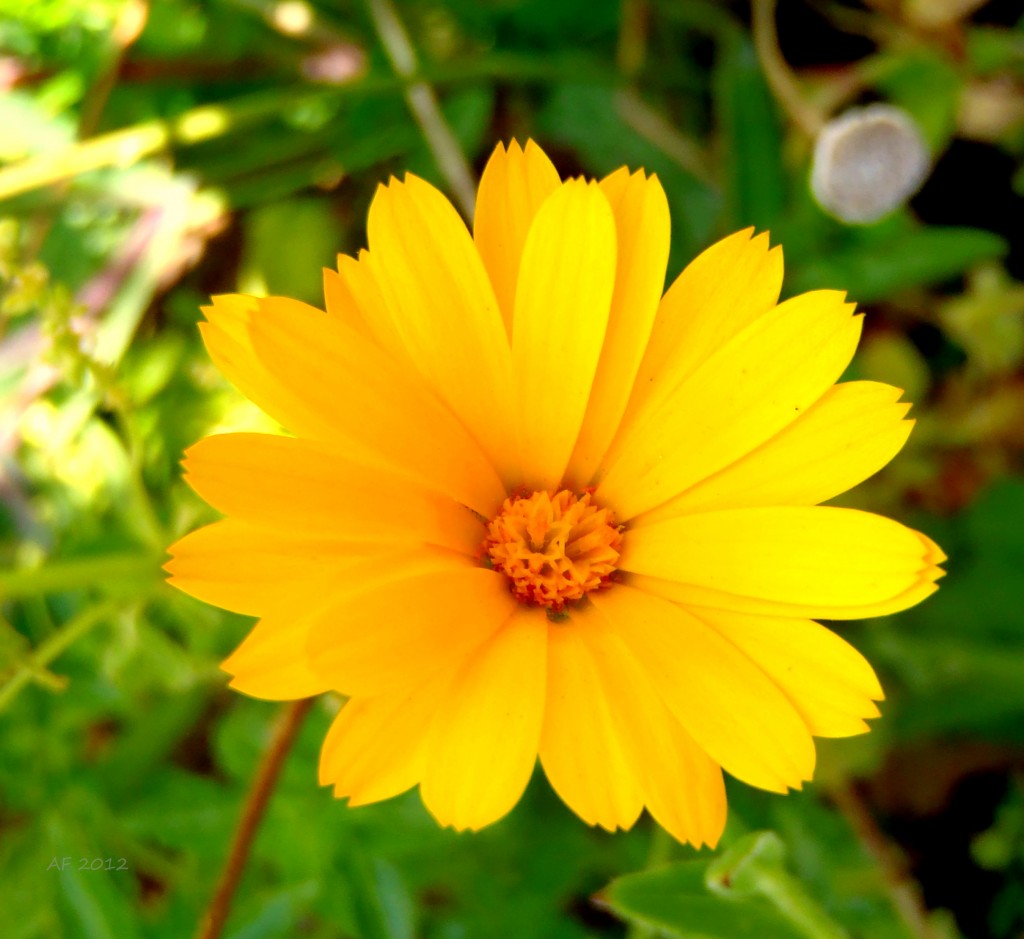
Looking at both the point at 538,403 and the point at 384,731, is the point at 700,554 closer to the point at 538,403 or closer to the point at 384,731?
the point at 538,403

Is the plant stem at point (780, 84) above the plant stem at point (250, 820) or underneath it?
above

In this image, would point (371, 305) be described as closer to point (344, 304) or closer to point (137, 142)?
point (344, 304)

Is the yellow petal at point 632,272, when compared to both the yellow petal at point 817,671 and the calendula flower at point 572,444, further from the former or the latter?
the yellow petal at point 817,671

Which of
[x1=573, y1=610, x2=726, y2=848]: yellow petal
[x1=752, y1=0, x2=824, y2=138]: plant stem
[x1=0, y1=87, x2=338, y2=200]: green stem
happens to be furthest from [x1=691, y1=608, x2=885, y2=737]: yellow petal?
[x1=0, y1=87, x2=338, y2=200]: green stem

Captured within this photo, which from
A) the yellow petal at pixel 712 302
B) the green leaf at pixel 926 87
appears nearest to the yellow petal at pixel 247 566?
the yellow petal at pixel 712 302

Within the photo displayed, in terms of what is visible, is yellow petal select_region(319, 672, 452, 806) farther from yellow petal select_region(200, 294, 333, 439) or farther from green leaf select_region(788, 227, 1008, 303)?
green leaf select_region(788, 227, 1008, 303)

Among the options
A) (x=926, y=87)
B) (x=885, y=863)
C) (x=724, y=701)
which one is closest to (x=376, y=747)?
(x=724, y=701)

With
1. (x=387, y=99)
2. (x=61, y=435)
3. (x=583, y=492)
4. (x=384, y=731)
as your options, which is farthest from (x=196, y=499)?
(x=387, y=99)
